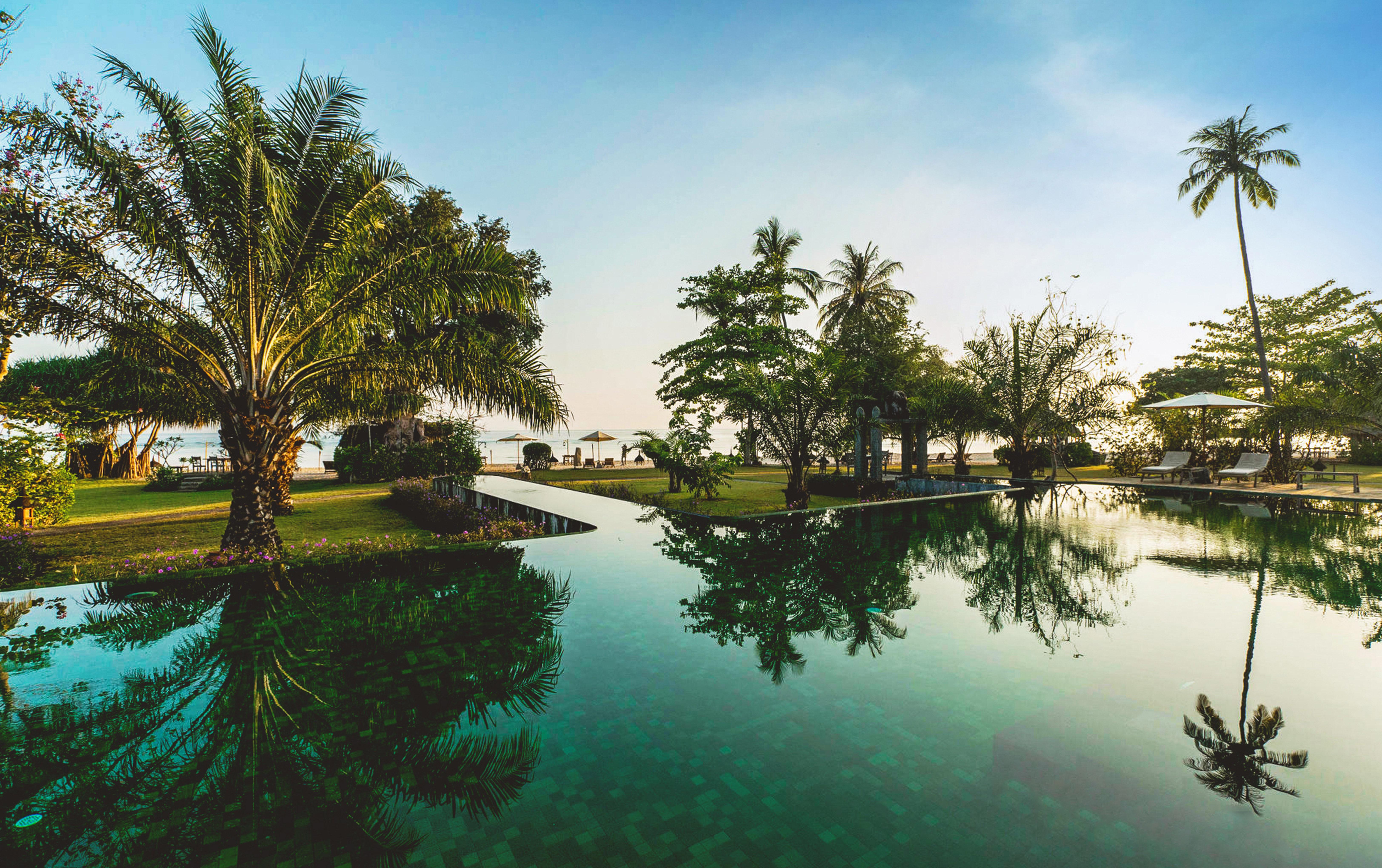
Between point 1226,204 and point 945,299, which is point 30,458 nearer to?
point 945,299

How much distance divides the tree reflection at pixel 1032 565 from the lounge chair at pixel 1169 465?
9.20 m

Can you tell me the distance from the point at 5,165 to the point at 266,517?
5.57m

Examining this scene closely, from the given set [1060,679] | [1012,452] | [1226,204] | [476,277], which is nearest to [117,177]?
[476,277]

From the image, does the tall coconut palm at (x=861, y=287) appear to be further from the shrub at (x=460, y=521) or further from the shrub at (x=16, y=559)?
the shrub at (x=16, y=559)

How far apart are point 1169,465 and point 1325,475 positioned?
452 centimetres

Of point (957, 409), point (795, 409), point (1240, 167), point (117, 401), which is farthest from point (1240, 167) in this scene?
point (117, 401)

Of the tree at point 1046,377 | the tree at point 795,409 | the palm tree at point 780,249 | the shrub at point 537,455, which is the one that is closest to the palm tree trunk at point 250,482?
the tree at point 795,409

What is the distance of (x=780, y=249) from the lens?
28953mm

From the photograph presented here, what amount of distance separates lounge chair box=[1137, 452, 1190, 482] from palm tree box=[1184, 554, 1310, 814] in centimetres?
2010

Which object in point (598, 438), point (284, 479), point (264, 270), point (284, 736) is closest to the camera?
point (284, 736)

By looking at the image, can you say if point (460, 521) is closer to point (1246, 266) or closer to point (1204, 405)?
point (1204, 405)

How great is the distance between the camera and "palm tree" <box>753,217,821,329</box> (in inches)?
1128

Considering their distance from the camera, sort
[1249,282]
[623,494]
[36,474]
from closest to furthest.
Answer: [36,474]
[623,494]
[1249,282]

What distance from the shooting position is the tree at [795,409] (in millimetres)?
12773
